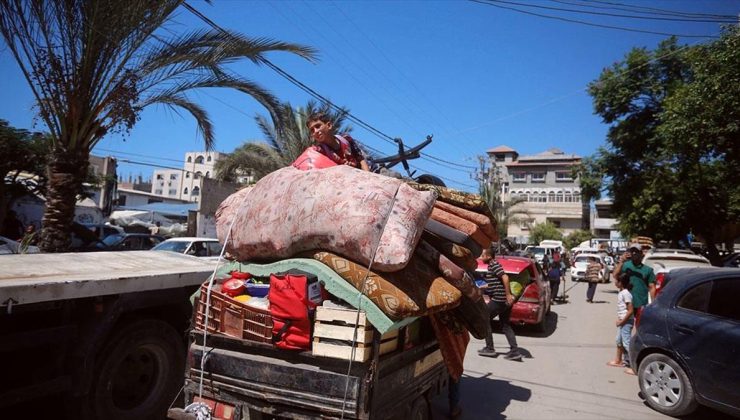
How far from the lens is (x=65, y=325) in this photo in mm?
3529

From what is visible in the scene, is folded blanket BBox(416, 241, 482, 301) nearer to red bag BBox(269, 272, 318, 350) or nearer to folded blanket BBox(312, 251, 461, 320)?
folded blanket BBox(312, 251, 461, 320)

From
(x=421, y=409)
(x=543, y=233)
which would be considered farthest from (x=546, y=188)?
(x=421, y=409)

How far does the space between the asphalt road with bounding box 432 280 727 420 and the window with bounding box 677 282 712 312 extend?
1.35 meters

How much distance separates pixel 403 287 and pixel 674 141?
15498 mm

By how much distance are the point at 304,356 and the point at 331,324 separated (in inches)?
11.7

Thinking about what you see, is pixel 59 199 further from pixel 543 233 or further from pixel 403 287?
pixel 543 233

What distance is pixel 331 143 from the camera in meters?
4.36

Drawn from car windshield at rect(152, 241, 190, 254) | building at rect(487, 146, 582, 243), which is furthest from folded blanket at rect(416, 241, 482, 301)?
building at rect(487, 146, 582, 243)

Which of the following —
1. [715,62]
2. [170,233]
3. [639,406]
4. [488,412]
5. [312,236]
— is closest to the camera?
[312,236]

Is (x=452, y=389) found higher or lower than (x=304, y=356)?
lower

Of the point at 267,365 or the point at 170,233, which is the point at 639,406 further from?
the point at 170,233

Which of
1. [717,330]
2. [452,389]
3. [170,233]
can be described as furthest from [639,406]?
[170,233]

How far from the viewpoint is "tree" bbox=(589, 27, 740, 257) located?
1181 cm

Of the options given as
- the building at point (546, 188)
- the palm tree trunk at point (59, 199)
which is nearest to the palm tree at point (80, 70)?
the palm tree trunk at point (59, 199)
